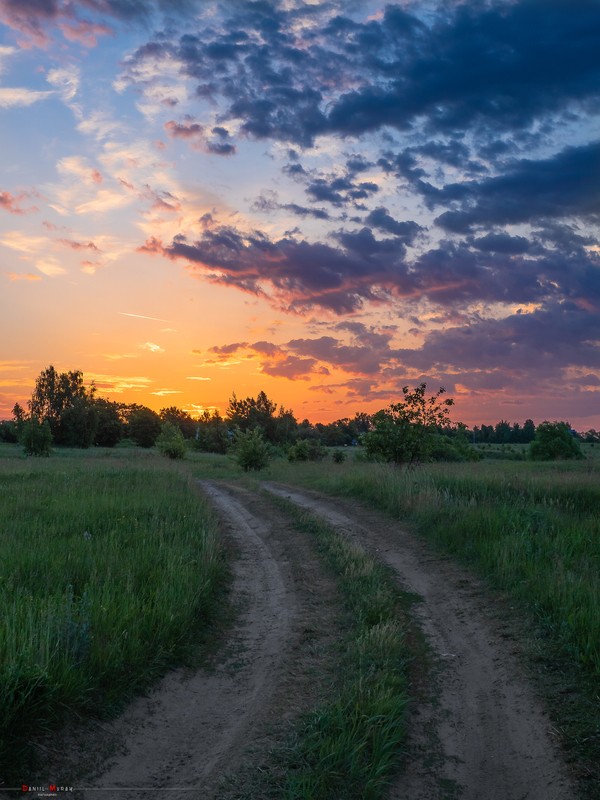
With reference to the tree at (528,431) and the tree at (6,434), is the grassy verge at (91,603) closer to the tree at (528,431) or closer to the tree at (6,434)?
the tree at (6,434)

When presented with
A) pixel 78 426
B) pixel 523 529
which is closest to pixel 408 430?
pixel 523 529

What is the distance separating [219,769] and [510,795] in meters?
2.22

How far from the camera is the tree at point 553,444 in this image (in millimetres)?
64062

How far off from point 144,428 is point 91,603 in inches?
4231

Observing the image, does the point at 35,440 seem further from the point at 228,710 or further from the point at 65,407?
the point at 228,710

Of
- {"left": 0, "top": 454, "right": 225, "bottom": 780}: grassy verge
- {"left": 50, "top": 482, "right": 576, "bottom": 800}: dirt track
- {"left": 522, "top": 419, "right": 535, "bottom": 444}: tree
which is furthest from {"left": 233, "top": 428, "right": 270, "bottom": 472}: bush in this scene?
{"left": 522, "top": 419, "right": 535, "bottom": 444}: tree

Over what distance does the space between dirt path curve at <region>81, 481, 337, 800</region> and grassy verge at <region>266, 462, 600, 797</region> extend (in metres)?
2.51

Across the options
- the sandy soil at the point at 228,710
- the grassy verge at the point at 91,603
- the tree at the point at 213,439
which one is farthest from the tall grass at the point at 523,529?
the tree at the point at 213,439

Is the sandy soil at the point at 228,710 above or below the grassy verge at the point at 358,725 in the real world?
below

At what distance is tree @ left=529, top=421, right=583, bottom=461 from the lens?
6406cm

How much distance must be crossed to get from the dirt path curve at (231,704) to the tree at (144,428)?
Result: 342 ft

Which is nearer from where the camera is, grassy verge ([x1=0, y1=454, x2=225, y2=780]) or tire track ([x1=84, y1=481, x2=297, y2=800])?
tire track ([x1=84, y1=481, x2=297, y2=800])

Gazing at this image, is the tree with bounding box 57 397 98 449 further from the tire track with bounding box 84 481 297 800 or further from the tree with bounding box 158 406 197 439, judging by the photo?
the tire track with bounding box 84 481 297 800

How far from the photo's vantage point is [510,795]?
4.43 m
